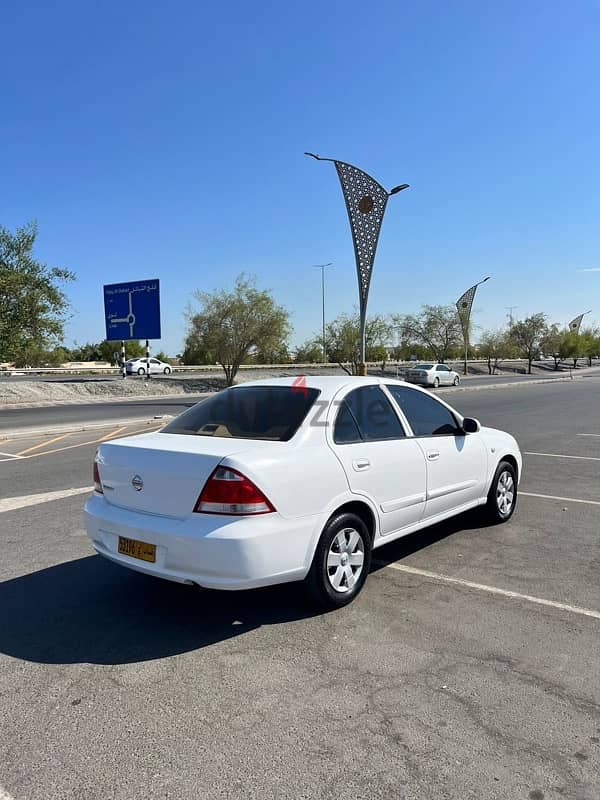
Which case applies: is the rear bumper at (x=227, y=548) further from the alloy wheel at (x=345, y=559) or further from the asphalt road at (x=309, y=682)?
the asphalt road at (x=309, y=682)

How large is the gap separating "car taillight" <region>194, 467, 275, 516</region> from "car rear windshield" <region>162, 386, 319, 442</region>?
1.77 ft

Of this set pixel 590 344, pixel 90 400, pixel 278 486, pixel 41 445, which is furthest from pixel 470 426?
pixel 590 344

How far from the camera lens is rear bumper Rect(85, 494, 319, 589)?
3.56 m

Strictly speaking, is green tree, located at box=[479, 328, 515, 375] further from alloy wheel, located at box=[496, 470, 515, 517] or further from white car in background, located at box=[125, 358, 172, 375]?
alloy wheel, located at box=[496, 470, 515, 517]

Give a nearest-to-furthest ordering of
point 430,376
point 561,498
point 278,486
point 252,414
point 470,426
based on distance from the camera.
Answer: point 278,486 < point 252,414 < point 470,426 < point 561,498 < point 430,376

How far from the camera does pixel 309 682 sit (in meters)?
3.25

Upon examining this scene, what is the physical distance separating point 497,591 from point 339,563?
1308 millimetres

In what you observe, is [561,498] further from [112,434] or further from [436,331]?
[436,331]

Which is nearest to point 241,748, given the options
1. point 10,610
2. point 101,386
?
point 10,610

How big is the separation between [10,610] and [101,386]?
28.7 metres

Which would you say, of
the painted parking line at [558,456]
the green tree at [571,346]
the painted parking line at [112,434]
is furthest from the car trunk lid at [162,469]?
the green tree at [571,346]

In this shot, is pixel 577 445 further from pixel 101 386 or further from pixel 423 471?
pixel 101 386

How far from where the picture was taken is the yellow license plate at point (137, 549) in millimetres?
3812

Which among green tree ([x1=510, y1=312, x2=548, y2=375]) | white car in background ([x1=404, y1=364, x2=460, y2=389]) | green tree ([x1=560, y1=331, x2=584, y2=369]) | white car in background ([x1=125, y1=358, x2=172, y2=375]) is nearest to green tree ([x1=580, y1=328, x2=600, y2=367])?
green tree ([x1=560, y1=331, x2=584, y2=369])
